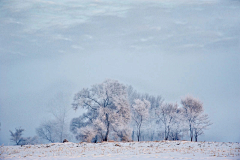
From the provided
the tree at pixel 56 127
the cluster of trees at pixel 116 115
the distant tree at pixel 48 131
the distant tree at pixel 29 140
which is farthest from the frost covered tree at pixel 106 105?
the distant tree at pixel 29 140

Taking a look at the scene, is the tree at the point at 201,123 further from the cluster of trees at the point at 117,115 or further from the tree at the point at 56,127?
the tree at the point at 56,127

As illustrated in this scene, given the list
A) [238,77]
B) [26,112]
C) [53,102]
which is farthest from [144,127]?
[238,77]

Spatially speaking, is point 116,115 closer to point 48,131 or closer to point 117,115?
point 117,115

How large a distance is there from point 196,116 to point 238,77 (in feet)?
521

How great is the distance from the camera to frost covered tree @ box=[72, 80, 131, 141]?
40.1m

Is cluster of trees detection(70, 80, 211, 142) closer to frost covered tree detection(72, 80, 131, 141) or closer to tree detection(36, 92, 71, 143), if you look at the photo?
frost covered tree detection(72, 80, 131, 141)

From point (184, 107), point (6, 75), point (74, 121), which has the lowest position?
point (74, 121)

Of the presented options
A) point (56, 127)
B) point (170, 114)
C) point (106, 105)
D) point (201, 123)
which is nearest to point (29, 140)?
point (56, 127)

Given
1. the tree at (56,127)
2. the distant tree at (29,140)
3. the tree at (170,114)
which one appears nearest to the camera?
the tree at (170,114)

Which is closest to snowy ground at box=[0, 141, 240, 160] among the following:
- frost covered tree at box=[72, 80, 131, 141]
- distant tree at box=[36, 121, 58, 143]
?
frost covered tree at box=[72, 80, 131, 141]

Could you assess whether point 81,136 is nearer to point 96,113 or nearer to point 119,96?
point 96,113

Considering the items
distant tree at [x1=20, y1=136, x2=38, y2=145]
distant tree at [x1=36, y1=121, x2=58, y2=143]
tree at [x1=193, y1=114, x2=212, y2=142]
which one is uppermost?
tree at [x1=193, y1=114, x2=212, y2=142]

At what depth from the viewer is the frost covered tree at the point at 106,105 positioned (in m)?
40.1

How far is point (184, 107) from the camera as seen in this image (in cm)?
4659
